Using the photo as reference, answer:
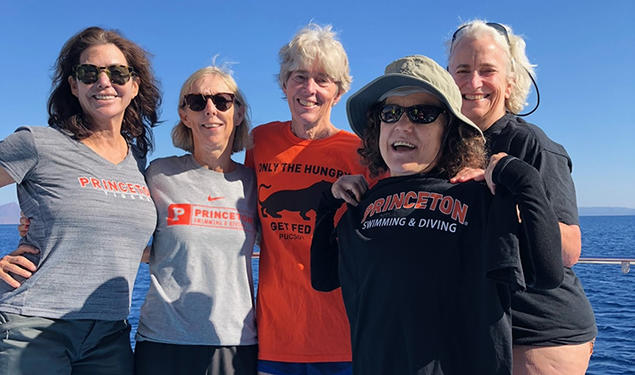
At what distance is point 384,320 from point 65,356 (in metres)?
1.81

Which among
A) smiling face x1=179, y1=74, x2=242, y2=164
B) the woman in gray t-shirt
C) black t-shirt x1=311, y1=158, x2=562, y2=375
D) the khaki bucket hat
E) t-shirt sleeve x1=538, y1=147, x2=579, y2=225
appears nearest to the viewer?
black t-shirt x1=311, y1=158, x2=562, y2=375

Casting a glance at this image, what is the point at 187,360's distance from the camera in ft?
9.23

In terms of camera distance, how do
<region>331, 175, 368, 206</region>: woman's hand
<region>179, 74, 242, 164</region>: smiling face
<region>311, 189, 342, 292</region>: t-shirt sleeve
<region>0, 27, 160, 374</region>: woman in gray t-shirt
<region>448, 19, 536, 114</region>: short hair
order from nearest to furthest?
<region>331, 175, 368, 206</region>: woman's hand < <region>311, 189, 342, 292</region>: t-shirt sleeve < <region>0, 27, 160, 374</region>: woman in gray t-shirt < <region>448, 19, 536, 114</region>: short hair < <region>179, 74, 242, 164</region>: smiling face

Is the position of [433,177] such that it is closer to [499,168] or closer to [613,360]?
[499,168]

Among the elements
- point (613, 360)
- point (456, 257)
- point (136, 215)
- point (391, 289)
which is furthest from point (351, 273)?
point (613, 360)

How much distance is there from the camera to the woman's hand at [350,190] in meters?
2.29

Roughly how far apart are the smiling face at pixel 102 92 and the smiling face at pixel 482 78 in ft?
6.81

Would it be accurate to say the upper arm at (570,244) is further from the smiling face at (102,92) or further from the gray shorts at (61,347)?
the smiling face at (102,92)

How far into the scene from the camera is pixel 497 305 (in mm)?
1828

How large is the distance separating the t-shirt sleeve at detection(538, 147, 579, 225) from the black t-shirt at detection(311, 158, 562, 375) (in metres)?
0.45

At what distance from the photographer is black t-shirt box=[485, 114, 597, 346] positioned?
7.23 ft

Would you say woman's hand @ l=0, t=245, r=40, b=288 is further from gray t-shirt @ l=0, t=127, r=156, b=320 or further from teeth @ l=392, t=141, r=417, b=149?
teeth @ l=392, t=141, r=417, b=149

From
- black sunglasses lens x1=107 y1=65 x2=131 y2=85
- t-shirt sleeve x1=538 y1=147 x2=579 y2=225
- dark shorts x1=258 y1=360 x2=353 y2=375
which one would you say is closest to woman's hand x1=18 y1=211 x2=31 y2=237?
black sunglasses lens x1=107 y1=65 x2=131 y2=85

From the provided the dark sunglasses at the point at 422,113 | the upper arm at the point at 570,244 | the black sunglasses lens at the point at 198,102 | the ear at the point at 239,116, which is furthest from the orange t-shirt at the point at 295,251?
the upper arm at the point at 570,244
